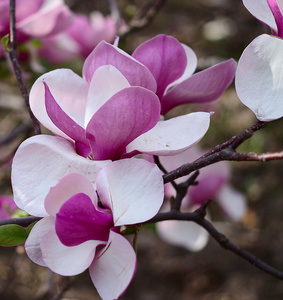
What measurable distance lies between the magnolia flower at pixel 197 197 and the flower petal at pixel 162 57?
0.36 metres

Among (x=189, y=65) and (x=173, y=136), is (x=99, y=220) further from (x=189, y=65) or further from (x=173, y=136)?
Answer: (x=189, y=65)

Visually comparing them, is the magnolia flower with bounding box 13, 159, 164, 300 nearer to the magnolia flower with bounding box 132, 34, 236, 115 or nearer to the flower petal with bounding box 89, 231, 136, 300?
the flower petal with bounding box 89, 231, 136, 300

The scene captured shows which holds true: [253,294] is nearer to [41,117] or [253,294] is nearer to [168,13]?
[41,117]

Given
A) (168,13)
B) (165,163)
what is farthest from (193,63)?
(168,13)


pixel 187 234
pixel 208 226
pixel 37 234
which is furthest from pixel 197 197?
pixel 37 234

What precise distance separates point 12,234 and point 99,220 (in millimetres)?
107

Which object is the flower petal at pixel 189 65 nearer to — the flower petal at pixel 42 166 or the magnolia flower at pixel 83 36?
the flower petal at pixel 42 166

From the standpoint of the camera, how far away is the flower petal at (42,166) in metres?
0.46

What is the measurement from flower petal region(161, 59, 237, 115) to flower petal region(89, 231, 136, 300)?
0.69 ft

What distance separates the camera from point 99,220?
0.43 m

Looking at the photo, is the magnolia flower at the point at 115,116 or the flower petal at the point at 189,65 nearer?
the magnolia flower at the point at 115,116

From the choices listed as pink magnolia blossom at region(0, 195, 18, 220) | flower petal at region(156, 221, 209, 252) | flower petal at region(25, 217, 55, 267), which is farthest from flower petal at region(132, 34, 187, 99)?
flower petal at region(156, 221, 209, 252)

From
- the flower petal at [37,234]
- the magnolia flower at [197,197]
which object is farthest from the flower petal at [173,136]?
the magnolia flower at [197,197]

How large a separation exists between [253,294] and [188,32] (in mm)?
1392
